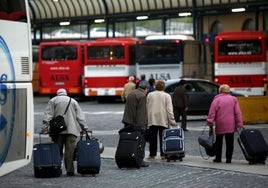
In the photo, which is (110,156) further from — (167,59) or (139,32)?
(139,32)

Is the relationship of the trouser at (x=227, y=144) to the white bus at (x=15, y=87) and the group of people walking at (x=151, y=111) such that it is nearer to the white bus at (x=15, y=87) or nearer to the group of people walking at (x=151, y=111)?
the group of people walking at (x=151, y=111)

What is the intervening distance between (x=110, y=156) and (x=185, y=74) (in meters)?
21.1

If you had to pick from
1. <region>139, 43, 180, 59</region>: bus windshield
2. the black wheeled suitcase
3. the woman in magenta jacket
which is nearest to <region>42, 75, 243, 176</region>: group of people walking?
the woman in magenta jacket

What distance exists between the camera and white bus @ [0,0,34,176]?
10484 mm

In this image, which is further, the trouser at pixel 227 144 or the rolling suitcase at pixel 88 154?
the trouser at pixel 227 144

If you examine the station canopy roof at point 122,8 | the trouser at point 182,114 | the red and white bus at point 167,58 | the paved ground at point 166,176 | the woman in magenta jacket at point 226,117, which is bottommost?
the paved ground at point 166,176

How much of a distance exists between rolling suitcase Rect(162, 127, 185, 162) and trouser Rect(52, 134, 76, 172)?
2836 mm

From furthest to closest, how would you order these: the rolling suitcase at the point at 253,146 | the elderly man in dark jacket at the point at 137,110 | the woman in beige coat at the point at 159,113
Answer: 1. the woman in beige coat at the point at 159,113
2. the elderly man in dark jacket at the point at 137,110
3. the rolling suitcase at the point at 253,146

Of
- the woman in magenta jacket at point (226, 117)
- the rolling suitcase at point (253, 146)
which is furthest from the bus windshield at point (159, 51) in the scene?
the rolling suitcase at point (253, 146)

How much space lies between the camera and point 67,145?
14.2 m

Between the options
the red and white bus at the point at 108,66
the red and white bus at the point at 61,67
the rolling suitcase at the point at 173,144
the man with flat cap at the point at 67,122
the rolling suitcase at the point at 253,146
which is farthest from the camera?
the red and white bus at the point at 61,67

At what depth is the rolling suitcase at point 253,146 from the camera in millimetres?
15656

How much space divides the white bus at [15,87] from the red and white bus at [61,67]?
30.5 metres

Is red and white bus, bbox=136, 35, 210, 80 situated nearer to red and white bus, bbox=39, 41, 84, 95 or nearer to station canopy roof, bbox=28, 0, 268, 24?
red and white bus, bbox=39, 41, 84, 95
